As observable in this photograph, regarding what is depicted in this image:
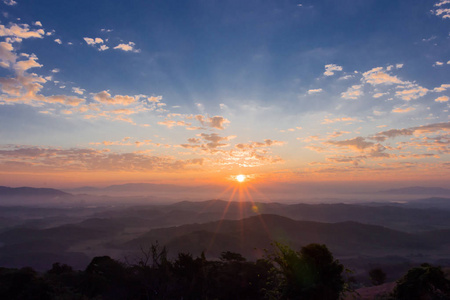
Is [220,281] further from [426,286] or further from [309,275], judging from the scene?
[309,275]

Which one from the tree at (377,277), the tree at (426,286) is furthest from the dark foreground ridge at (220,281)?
the tree at (377,277)

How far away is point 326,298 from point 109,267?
34027mm

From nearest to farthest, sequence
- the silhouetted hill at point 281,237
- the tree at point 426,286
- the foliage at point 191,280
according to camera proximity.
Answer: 1. the foliage at point 191,280
2. the tree at point 426,286
3. the silhouetted hill at point 281,237

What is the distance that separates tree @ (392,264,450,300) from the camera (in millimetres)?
20359

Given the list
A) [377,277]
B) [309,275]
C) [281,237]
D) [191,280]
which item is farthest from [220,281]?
[281,237]

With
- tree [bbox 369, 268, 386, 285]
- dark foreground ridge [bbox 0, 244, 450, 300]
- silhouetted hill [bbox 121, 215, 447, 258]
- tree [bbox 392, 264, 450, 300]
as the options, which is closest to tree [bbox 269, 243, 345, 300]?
dark foreground ridge [bbox 0, 244, 450, 300]

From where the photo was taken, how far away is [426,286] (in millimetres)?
20609

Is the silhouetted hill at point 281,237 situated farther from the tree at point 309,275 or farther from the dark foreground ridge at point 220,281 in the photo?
the tree at point 309,275

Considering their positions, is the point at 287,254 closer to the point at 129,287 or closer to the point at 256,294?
the point at 256,294

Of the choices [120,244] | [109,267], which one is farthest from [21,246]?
[109,267]

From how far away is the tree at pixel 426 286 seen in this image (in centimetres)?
2036

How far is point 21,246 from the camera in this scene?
13125 cm

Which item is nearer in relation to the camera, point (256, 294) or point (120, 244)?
point (256, 294)

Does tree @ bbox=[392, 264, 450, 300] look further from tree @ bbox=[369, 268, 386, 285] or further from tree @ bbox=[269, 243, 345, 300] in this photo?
tree @ bbox=[369, 268, 386, 285]
